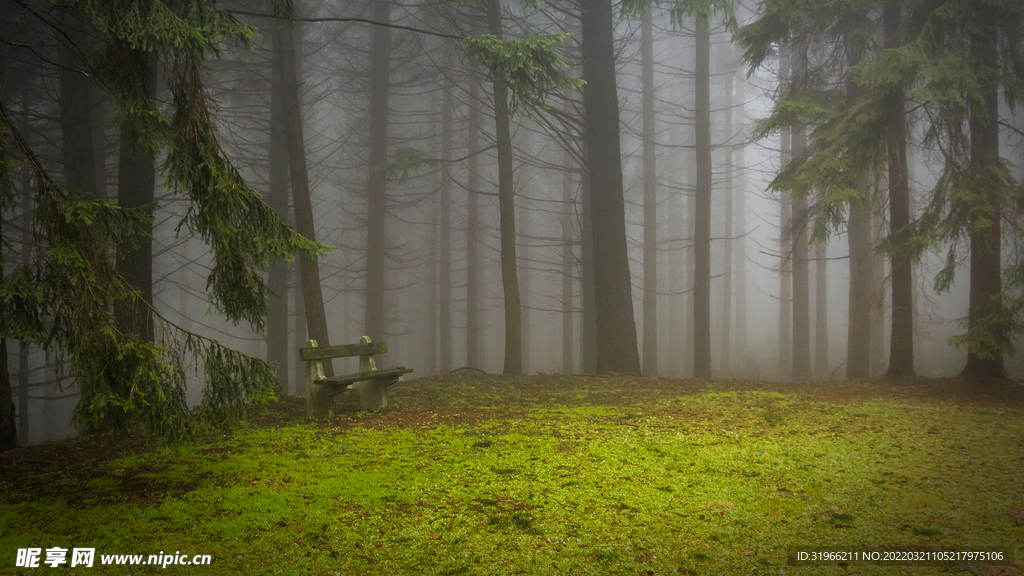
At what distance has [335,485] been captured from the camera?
4.47 meters

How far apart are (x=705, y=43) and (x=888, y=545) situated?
16.8 m

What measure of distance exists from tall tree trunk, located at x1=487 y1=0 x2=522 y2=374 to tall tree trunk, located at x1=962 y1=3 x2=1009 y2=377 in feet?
26.2

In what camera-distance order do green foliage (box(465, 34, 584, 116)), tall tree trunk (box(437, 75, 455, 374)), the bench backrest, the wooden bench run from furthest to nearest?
tall tree trunk (box(437, 75, 455, 374)), green foliage (box(465, 34, 584, 116)), the wooden bench, the bench backrest

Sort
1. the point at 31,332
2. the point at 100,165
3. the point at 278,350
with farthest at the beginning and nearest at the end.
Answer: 1. the point at 278,350
2. the point at 100,165
3. the point at 31,332

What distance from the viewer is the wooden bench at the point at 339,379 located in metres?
6.87

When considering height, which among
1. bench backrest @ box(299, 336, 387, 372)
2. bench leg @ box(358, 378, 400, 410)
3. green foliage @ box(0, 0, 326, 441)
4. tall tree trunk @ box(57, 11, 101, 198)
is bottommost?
bench leg @ box(358, 378, 400, 410)

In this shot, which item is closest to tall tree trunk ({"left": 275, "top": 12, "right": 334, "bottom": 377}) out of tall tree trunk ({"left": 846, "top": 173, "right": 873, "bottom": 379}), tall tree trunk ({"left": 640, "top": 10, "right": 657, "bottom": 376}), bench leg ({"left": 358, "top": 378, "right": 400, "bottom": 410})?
bench leg ({"left": 358, "top": 378, "right": 400, "bottom": 410})

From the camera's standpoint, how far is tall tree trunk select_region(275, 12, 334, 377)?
10.9 metres

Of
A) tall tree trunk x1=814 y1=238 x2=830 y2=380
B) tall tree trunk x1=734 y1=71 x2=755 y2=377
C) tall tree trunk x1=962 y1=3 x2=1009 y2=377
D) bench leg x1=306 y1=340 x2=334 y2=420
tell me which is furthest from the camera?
tall tree trunk x1=734 y1=71 x2=755 y2=377

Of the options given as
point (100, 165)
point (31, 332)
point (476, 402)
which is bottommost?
point (476, 402)

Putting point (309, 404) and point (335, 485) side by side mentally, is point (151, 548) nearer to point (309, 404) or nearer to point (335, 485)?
point (335, 485)

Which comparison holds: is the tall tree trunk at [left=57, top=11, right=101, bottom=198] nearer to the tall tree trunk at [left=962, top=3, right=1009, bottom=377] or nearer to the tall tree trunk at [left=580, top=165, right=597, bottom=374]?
the tall tree trunk at [left=580, top=165, right=597, bottom=374]

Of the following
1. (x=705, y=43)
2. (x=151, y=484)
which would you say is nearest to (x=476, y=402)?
(x=151, y=484)

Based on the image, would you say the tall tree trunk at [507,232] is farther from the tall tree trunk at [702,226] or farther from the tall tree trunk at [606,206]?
the tall tree trunk at [702,226]
